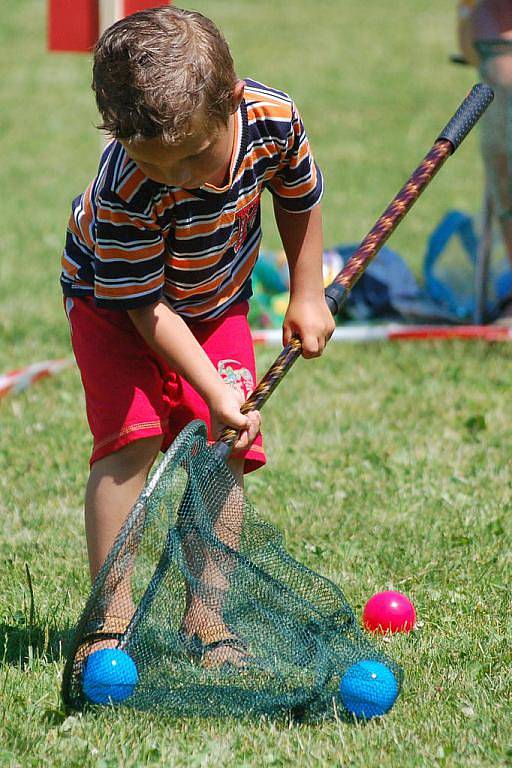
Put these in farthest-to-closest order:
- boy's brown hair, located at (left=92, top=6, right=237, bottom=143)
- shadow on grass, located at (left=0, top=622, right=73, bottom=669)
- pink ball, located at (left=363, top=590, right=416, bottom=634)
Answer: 1. pink ball, located at (left=363, top=590, right=416, bottom=634)
2. shadow on grass, located at (left=0, top=622, right=73, bottom=669)
3. boy's brown hair, located at (left=92, top=6, right=237, bottom=143)

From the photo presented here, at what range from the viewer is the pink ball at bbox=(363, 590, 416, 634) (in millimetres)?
3148

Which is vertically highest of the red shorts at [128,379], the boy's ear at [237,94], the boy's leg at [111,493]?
the boy's ear at [237,94]

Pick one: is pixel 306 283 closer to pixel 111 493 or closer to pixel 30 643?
pixel 111 493

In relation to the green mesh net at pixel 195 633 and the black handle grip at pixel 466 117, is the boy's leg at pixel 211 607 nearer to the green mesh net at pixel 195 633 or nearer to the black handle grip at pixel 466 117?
the green mesh net at pixel 195 633

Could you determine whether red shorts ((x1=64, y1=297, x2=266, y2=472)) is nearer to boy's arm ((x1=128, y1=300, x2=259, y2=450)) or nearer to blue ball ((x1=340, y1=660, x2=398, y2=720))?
boy's arm ((x1=128, y1=300, x2=259, y2=450))

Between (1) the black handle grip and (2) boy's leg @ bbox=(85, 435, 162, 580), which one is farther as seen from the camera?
(1) the black handle grip

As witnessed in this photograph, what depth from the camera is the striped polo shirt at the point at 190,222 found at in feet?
9.10

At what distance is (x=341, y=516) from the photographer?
3.97 meters

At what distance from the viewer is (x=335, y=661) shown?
2730 millimetres

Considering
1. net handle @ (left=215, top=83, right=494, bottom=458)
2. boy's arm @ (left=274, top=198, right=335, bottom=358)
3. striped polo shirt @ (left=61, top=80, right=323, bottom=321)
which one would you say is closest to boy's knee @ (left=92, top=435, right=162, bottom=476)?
net handle @ (left=215, top=83, right=494, bottom=458)

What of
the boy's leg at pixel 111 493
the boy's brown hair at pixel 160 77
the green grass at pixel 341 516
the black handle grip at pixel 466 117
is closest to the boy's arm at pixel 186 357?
the boy's leg at pixel 111 493

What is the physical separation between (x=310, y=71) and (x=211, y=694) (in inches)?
548

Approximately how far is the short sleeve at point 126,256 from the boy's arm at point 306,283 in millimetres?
477

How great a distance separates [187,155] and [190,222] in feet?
0.98
